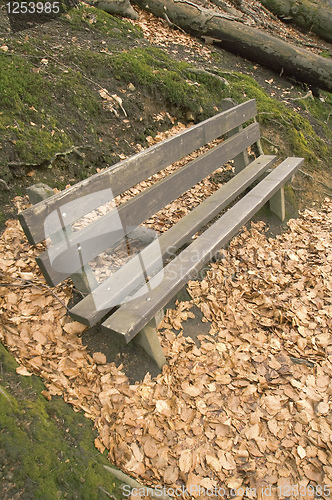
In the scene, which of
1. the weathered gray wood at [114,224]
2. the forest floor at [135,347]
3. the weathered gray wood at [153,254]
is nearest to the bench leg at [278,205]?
the forest floor at [135,347]

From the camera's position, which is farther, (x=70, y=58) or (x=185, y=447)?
(x=70, y=58)

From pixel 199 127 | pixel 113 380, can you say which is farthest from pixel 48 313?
pixel 199 127

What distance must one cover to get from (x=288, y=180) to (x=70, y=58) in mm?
3146

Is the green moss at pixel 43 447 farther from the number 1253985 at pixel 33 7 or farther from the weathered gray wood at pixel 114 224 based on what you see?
the number 1253985 at pixel 33 7

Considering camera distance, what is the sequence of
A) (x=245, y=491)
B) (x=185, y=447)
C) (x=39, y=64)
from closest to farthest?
(x=245, y=491)
(x=185, y=447)
(x=39, y=64)

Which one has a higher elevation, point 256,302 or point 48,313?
point 48,313

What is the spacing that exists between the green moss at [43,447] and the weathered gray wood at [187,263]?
0.55m

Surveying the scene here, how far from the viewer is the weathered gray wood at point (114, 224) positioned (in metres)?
2.05

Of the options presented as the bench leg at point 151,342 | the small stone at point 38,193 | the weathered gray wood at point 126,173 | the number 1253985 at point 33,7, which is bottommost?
the bench leg at point 151,342

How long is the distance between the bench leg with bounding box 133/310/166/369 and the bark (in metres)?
6.37

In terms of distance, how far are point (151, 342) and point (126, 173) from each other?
4.12ft

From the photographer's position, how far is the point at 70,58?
4371 mm

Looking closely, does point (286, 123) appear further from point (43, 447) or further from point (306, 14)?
point (306, 14)

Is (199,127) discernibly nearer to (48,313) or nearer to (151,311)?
(151,311)
